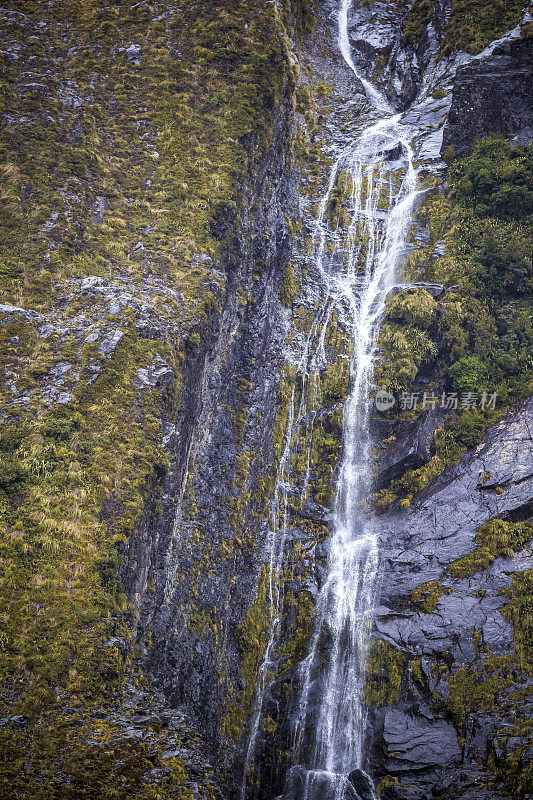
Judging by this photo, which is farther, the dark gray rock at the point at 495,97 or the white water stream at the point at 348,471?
the dark gray rock at the point at 495,97

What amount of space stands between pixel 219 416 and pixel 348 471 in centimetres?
557

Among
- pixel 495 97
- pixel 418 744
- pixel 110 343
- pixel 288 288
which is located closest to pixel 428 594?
pixel 418 744

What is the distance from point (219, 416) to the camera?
2070 centimetres

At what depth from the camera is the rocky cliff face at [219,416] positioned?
13.4m

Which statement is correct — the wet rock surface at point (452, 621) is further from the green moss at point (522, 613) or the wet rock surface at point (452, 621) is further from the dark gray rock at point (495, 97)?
the dark gray rock at point (495, 97)

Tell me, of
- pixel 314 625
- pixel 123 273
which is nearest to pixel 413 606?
pixel 314 625

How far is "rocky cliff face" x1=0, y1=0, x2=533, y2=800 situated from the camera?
528 inches

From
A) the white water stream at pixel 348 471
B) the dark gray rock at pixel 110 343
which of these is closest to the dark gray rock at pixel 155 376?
the dark gray rock at pixel 110 343

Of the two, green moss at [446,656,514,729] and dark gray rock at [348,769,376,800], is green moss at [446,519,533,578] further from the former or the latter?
dark gray rock at [348,769,376,800]

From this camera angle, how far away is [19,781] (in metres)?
9.96

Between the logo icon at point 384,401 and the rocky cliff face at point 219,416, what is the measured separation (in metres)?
0.54

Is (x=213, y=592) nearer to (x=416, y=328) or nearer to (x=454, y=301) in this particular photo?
(x=416, y=328)

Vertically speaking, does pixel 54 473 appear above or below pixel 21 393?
below

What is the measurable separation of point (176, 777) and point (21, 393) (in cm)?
1067
